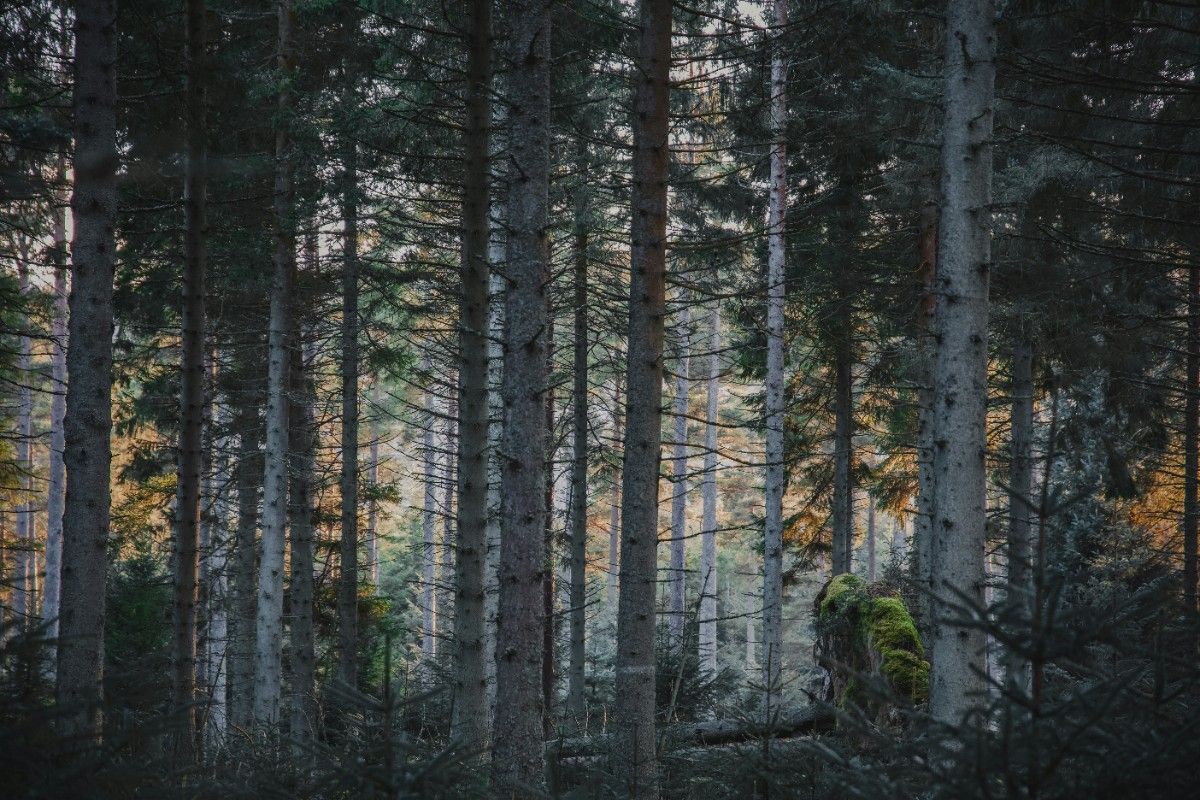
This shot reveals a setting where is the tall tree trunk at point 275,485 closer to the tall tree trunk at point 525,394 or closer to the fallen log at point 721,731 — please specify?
the fallen log at point 721,731

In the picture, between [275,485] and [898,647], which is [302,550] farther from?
[898,647]

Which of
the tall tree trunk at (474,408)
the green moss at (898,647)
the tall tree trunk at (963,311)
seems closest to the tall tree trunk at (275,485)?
the tall tree trunk at (474,408)

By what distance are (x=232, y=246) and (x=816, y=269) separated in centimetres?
954

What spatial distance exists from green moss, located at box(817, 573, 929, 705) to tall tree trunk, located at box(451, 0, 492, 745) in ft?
14.3

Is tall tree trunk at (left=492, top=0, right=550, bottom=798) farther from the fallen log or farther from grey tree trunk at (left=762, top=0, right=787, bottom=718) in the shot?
grey tree trunk at (left=762, top=0, right=787, bottom=718)

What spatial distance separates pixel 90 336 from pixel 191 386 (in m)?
1.80

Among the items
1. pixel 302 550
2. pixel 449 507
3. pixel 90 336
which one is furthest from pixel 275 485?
pixel 449 507

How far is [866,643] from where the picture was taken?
10.5 m

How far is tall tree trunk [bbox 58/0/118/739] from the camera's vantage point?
6004mm

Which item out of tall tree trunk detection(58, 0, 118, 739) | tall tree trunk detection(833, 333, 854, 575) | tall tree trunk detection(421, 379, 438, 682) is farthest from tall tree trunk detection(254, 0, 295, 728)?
tall tree trunk detection(833, 333, 854, 575)

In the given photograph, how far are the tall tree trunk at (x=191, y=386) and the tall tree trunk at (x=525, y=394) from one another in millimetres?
3698

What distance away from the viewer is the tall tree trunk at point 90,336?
19.7ft

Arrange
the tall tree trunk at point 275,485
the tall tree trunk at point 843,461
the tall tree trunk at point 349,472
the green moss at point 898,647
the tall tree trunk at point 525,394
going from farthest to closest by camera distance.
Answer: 1. the tall tree trunk at point 843,461
2. the tall tree trunk at point 349,472
3. the tall tree trunk at point 275,485
4. the green moss at point 898,647
5. the tall tree trunk at point 525,394

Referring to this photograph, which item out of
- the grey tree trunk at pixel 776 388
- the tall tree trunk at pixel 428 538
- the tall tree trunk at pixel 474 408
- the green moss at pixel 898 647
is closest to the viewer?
the tall tree trunk at pixel 474 408
